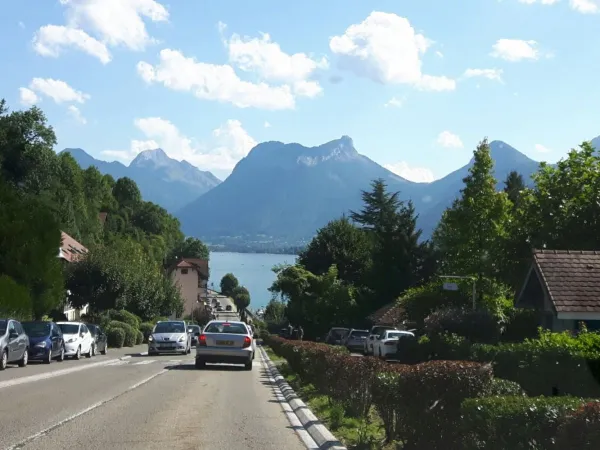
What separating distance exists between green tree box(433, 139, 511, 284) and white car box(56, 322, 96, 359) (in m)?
18.2

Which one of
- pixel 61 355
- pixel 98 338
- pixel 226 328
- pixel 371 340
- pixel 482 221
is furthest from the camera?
pixel 371 340

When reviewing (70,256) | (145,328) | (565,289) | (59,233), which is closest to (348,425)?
(565,289)

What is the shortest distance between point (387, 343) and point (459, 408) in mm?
28863

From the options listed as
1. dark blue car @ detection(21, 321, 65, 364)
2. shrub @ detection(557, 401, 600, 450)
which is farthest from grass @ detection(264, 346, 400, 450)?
dark blue car @ detection(21, 321, 65, 364)

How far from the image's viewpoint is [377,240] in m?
66.1

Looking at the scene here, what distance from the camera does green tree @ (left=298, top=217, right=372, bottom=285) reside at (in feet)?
252

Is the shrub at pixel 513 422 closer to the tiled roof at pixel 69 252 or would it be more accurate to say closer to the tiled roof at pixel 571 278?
the tiled roof at pixel 571 278

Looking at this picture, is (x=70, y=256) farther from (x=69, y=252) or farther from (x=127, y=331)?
(x=127, y=331)

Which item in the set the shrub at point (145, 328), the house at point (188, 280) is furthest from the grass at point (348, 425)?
the house at point (188, 280)

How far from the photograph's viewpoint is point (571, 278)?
2423 cm

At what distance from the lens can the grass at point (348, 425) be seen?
33.1 ft

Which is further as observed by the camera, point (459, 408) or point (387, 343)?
point (387, 343)

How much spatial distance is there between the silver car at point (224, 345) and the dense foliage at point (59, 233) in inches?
488

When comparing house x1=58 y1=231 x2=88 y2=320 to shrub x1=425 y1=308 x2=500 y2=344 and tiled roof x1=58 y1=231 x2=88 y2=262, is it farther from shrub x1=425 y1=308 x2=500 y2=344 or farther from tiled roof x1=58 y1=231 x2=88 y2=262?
shrub x1=425 y1=308 x2=500 y2=344
